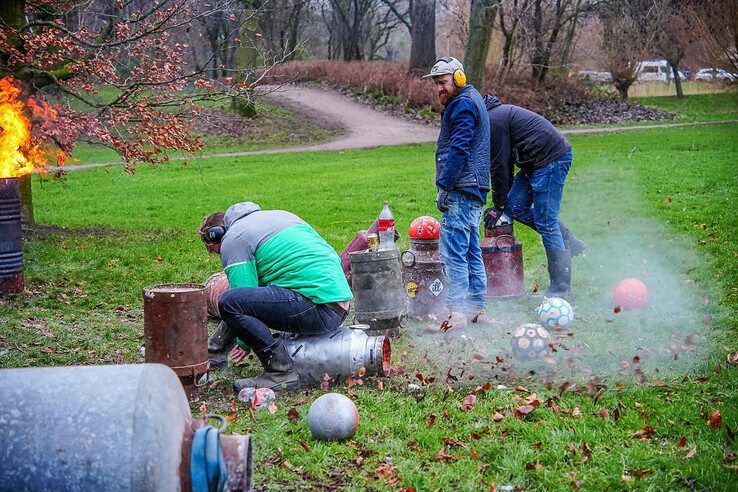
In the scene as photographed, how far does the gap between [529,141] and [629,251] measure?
314 cm

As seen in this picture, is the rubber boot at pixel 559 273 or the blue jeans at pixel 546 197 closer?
the blue jeans at pixel 546 197

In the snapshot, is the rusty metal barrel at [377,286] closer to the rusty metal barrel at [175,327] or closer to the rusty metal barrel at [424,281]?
the rusty metal barrel at [424,281]

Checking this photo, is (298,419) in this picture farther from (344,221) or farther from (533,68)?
(533,68)

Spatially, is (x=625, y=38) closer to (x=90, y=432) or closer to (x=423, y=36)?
(x=423, y=36)

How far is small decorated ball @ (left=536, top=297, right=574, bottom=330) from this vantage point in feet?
23.8

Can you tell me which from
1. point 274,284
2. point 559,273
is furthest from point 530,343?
point 559,273

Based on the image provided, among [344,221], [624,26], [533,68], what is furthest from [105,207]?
[624,26]

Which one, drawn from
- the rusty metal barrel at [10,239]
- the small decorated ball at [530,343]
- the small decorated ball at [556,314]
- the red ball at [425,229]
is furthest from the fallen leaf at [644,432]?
the rusty metal barrel at [10,239]

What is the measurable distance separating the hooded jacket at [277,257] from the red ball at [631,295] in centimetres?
316

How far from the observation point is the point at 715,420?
4938mm

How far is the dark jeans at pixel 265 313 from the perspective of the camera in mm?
5852

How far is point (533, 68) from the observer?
34.9 metres

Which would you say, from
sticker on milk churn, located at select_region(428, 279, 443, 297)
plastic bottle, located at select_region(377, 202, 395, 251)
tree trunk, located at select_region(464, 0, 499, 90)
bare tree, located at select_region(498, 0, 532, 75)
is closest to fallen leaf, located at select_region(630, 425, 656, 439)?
plastic bottle, located at select_region(377, 202, 395, 251)

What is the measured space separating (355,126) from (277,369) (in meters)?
25.8
